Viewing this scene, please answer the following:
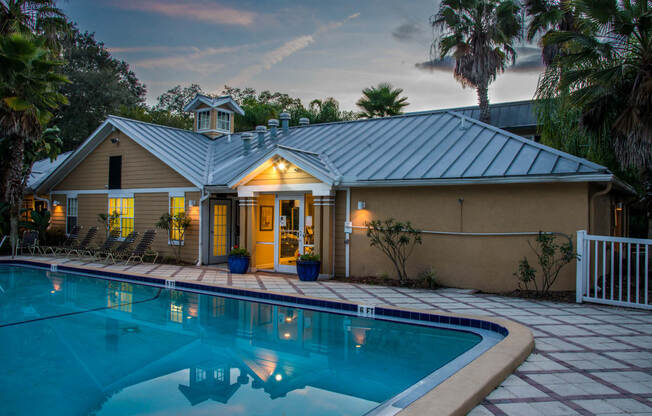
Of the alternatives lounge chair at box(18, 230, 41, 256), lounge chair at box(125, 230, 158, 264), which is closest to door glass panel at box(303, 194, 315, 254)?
lounge chair at box(125, 230, 158, 264)

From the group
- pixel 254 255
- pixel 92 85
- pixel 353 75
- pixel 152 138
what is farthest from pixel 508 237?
pixel 92 85

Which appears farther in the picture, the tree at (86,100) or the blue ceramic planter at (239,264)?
the tree at (86,100)

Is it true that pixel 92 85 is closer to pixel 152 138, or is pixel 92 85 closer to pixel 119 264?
pixel 152 138

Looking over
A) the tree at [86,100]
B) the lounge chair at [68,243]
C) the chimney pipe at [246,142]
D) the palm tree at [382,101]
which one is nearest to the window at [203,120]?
the chimney pipe at [246,142]

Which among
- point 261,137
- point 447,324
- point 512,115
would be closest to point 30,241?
point 261,137

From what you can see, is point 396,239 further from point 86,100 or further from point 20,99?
point 86,100

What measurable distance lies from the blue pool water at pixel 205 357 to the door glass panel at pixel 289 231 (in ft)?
10.4

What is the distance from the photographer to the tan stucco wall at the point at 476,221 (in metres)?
9.09

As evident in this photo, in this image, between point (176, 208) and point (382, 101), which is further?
point (382, 101)

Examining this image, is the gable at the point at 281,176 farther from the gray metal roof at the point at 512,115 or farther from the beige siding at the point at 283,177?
the gray metal roof at the point at 512,115

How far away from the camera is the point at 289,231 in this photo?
1244 cm

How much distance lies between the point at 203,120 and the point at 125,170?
463 centimetres

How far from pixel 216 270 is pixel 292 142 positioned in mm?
5133

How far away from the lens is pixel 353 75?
78.2 feet
